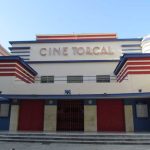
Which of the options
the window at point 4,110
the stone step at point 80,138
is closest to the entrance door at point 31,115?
the window at point 4,110

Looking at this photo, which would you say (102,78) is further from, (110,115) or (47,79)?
(110,115)

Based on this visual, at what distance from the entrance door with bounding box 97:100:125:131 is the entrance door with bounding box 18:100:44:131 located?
197 inches

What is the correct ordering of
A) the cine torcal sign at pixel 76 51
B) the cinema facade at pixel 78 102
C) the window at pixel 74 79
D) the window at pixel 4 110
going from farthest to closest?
the cine torcal sign at pixel 76 51, the window at pixel 74 79, the window at pixel 4 110, the cinema facade at pixel 78 102

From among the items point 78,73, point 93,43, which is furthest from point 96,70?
point 93,43

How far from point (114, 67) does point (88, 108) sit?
8.11 meters

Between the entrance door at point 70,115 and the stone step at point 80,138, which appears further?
the entrance door at point 70,115

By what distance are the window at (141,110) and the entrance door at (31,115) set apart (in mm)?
8112

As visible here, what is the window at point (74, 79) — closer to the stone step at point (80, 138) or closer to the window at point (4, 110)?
the window at point (4, 110)

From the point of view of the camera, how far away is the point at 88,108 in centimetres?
1992

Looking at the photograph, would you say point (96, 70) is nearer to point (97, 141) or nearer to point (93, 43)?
point (93, 43)

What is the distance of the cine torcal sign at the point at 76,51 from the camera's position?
1079 inches

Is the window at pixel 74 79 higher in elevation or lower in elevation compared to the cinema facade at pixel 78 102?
higher

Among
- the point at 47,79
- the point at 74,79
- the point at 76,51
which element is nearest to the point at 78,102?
the point at 74,79

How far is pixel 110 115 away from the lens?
65.0 feet
